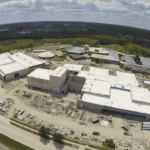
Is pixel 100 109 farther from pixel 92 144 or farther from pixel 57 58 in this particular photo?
pixel 57 58

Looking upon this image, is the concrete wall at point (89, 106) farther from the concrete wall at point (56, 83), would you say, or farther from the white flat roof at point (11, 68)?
the white flat roof at point (11, 68)

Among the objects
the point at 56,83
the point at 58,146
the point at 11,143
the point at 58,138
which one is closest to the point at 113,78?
the point at 56,83

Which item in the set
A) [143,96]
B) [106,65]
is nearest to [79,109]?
[143,96]

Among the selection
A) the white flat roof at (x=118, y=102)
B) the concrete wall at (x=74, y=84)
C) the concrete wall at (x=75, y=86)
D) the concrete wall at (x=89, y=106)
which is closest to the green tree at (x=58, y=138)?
the concrete wall at (x=89, y=106)

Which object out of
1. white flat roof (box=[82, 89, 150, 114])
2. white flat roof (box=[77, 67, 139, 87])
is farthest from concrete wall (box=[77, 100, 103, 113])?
white flat roof (box=[77, 67, 139, 87])

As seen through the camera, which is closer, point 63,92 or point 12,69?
point 63,92
